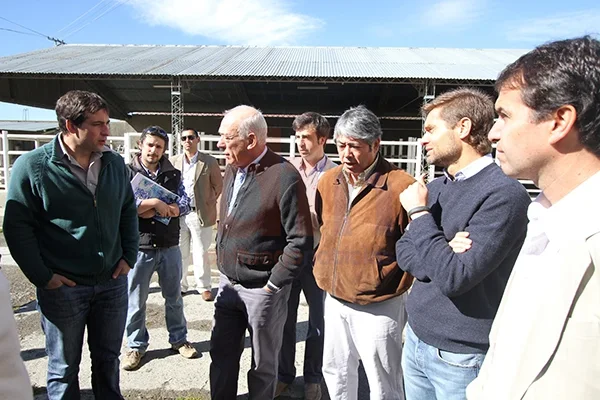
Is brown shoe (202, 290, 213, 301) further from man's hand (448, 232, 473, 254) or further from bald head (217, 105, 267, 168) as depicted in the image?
A: man's hand (448, 232, 473, 254)

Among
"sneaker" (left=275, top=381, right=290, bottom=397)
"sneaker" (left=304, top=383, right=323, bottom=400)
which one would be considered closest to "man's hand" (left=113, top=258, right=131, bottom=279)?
"sneaker" (left=275, top=381, right=290, bottom=397)

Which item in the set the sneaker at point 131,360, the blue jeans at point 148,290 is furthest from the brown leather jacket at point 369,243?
the sneaker at point 131,360

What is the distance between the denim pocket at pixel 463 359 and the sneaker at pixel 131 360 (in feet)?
8.33

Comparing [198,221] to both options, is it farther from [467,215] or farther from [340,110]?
[340,110]

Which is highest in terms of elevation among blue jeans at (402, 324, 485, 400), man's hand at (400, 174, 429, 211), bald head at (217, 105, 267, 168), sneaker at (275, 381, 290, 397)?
bald head at (217, 105, 267, 168)

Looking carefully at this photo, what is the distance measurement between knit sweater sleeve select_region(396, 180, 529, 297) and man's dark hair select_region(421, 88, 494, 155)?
0.25m

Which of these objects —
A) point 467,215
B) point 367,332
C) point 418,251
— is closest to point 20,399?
point 418,251

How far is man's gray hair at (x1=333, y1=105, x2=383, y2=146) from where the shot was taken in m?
2.16

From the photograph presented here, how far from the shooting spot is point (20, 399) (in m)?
0.84

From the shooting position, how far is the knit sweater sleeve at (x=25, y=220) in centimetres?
204

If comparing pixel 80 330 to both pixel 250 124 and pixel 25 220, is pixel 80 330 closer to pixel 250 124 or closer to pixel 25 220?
pixel 25 220

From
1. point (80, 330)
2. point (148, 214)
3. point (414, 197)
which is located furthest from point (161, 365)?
point (414, 197)

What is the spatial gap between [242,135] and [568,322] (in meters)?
1.86

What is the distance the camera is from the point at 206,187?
4629 mm
